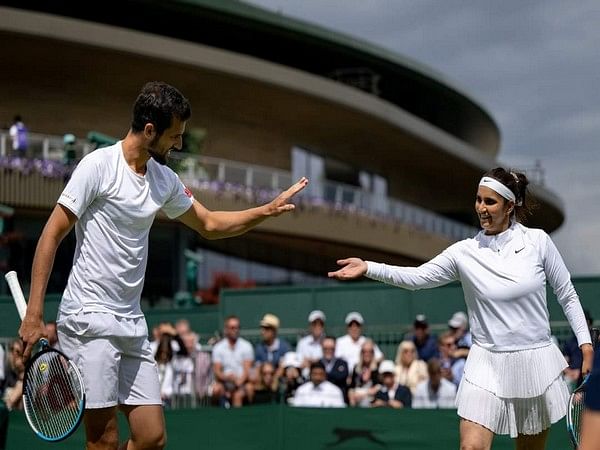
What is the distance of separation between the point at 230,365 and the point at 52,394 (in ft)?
31.8

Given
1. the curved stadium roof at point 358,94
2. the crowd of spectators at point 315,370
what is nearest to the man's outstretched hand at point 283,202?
the crowd of spectators at point 315,370

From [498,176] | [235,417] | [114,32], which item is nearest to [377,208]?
[114,32]

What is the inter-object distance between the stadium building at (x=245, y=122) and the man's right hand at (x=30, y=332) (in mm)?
24424

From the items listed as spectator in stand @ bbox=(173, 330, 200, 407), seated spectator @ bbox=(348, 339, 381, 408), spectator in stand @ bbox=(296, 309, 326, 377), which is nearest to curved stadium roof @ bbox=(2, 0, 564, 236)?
spectator in stand @ bbox=(173, 330, 200, 407)

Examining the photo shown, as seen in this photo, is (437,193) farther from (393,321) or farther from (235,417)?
(235,417)

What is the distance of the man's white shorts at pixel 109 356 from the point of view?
6.26 m

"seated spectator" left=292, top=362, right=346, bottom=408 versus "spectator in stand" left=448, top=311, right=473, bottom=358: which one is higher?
"spectator in stand" left=448, top=311, right=473, bottom=358

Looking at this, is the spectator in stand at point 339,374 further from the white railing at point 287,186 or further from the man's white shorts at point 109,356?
the white railing at point 287,186

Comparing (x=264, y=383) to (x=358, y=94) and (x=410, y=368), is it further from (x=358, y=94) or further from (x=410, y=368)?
(x=358, y=94)

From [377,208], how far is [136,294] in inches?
1448

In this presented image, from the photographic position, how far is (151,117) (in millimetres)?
6375

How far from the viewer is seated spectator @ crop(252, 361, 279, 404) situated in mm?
15297

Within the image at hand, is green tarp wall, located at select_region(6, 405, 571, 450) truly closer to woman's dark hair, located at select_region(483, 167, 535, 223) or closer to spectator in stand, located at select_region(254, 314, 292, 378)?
spectator in stand, located at select_region(254, 314, 292, 378)

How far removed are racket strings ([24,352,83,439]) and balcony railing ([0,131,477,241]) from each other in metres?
23.6
